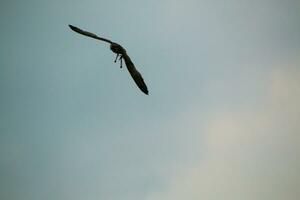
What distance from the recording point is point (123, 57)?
945 inches

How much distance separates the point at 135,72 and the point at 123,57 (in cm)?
75

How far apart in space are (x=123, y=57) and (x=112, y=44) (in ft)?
2.89

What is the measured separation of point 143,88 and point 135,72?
695mm

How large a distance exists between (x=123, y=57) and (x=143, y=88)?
1.42 m

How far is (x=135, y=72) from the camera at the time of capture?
2419 cm

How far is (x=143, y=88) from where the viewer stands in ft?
79.3

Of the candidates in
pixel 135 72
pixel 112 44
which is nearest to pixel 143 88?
pixel 135 72

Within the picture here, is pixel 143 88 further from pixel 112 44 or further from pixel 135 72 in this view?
pixel 112 44

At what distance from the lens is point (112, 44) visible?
23359mm

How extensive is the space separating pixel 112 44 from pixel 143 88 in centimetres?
215
